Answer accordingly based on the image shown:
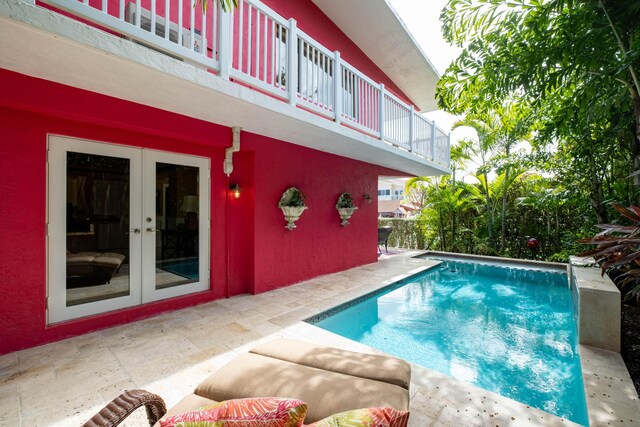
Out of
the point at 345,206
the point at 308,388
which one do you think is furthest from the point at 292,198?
the point at 308,388

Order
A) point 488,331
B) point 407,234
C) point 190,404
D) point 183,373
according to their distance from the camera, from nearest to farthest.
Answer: point 190,404
point 183,373
point 488,331
point 407,234

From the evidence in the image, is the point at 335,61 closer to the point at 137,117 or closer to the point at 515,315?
the point at 137,117

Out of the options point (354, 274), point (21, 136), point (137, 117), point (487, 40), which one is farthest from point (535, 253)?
→ point (21, 136)

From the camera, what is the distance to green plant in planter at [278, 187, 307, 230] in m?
6.25

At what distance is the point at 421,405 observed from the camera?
8.39 feet

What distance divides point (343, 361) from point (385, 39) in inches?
367

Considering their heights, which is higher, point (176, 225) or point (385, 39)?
point (385, 39)

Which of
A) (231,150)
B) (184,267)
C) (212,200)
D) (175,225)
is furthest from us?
(212,200)

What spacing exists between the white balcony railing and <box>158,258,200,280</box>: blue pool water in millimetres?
3307

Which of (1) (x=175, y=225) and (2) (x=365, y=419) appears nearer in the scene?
(2) (x=365, y=419)

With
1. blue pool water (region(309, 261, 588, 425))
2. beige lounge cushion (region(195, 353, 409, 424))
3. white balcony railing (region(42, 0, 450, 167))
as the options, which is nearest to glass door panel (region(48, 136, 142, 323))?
white balcony railing (region(42, 0, 450, 167))

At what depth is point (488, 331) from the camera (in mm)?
4789

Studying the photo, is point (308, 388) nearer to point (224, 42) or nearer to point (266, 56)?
point (224, 42)

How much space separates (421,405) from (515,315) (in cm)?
425
